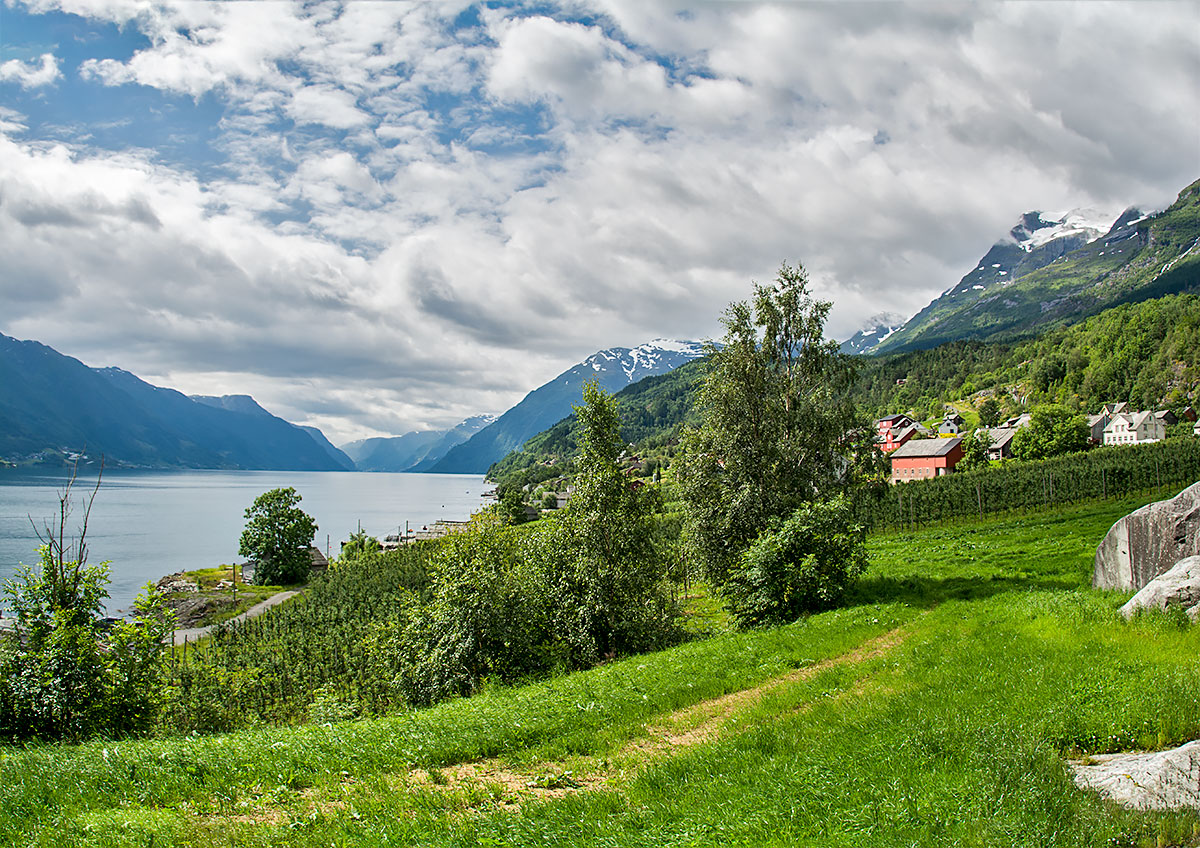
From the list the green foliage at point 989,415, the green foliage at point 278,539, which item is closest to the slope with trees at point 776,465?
the green foliage at point 278,539

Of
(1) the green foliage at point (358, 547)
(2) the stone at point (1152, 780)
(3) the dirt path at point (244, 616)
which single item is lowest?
(3) the dirt path at point (244, 616)

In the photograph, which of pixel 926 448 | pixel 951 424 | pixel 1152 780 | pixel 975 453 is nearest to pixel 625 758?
pixel 1152 780

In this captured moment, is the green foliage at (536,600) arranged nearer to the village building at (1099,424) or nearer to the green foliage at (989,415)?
the village building at (1099,424)

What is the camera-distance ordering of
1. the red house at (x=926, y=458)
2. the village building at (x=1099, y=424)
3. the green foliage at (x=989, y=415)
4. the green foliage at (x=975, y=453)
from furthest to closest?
the green foliage at (x=989, y=415) → the village building at (x=1099, y=424) → the red house at (x=926, y=458) → the green foliage at (x=975, y=453)

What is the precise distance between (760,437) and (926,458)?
12638 cm

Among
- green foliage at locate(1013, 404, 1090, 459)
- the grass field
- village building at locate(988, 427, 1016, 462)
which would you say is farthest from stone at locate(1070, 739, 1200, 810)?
village building at locate(988, 427, 1016, 462)

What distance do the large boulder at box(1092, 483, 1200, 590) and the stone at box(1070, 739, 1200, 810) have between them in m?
13.0

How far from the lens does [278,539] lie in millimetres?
100500

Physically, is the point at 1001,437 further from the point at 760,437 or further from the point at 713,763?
the point at 713,763

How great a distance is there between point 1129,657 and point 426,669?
21681mm

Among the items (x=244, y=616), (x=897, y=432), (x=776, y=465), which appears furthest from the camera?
(x=897, y=432)

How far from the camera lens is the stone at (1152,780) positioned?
6.93 metres

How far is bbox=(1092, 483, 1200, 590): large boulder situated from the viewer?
58.9 feet

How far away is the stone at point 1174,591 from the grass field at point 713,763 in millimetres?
630
